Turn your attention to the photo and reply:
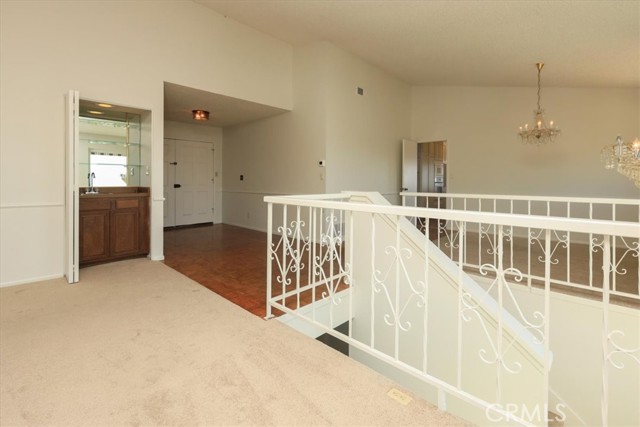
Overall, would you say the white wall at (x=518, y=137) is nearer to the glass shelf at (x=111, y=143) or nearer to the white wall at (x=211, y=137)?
the white wall at (x=211, y=137)

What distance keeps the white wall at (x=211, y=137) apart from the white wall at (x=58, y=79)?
254cm

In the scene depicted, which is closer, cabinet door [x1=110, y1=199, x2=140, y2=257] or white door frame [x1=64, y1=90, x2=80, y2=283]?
white door frame [x1=64, y1=90, x2=80, y2=283]

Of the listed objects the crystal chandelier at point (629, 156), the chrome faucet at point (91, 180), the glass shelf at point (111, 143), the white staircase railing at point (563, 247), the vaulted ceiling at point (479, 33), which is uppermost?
the vaulted ceiling at point (479, 33)

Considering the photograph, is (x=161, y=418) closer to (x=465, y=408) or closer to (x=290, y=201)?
(x=290, y=201)

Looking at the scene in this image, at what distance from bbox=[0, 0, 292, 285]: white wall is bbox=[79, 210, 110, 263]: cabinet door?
0.21 m

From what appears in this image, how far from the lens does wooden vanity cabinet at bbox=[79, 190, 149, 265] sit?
12.2ft

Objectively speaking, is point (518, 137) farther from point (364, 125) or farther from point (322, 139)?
point (322, 139)

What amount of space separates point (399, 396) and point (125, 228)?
3.83m

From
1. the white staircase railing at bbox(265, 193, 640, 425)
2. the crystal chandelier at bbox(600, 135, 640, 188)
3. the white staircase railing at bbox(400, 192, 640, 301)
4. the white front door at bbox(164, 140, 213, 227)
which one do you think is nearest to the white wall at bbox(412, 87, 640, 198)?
the white staircase railing at bbox(400, 192, 640, 301)

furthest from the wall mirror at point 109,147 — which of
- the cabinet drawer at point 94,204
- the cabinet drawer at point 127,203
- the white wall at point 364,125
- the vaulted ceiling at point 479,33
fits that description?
the white wall at point 364,125

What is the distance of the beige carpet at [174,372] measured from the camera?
4.76ft

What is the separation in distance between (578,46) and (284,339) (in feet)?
16.0

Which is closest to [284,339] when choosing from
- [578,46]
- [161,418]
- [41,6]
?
[161,418]

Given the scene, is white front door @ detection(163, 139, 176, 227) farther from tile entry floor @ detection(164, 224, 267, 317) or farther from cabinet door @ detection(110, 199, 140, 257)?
cabinet door @ detection(110, 199, 140, 257)
